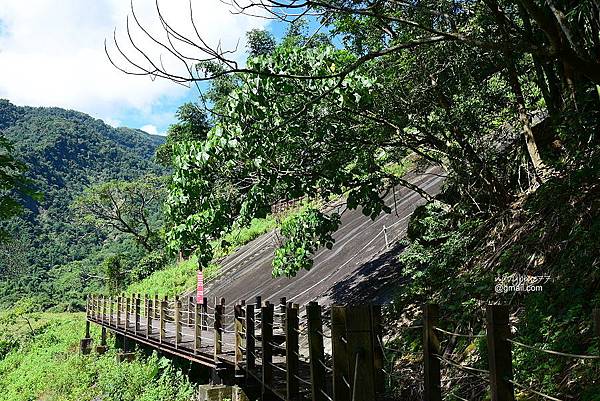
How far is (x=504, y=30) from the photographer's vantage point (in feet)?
21.1

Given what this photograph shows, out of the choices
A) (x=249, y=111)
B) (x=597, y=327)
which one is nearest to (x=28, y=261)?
(x=249, y=111)

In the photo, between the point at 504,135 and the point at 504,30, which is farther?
the point at 504,135

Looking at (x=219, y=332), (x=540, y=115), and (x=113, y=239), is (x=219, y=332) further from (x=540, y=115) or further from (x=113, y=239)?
(x=113, y=239)

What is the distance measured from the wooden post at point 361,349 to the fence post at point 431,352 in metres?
0.83

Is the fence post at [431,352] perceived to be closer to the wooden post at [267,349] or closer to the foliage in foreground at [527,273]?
the foliage in foreground at [527,273]

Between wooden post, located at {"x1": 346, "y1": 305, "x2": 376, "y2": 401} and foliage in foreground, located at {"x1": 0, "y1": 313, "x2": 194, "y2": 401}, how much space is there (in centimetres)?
964

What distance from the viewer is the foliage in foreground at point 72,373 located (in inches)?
541

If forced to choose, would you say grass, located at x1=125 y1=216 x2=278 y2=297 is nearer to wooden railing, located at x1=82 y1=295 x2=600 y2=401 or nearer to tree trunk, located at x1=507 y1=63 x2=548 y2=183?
wooden railing, located at x1=82 y1=295 x2=600 y2=401

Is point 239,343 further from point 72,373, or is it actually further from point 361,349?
point 72,373

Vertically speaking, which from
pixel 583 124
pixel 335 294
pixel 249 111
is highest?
pixel 249 111

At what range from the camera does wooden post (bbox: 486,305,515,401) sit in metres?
2.98

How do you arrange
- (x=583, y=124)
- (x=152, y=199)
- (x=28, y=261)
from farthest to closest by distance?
(x=28, y=261) → (x=152, y=199) → (x=583, y=124)

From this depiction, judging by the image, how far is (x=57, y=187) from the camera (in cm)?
10825

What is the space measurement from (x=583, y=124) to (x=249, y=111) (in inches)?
176
